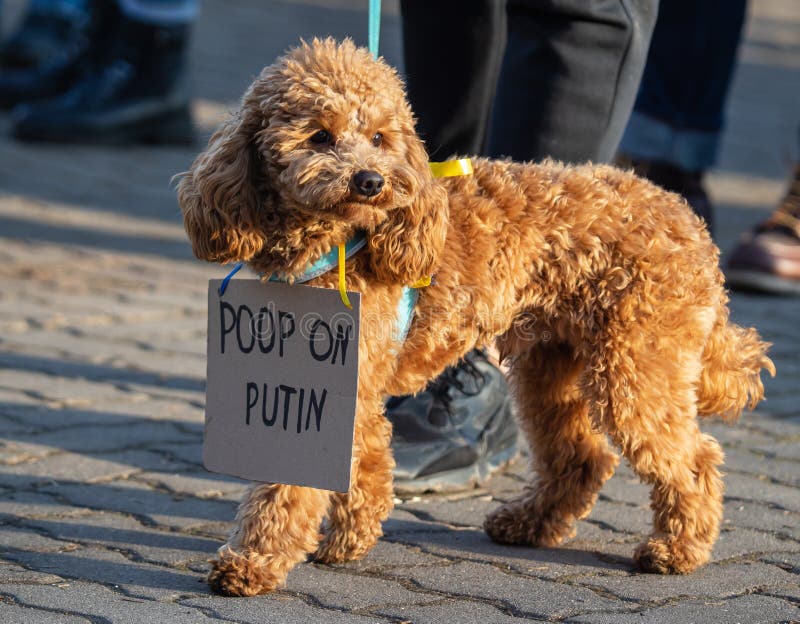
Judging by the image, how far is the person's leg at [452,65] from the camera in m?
3.66

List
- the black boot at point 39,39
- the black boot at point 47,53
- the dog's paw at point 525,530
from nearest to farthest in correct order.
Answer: the dog's paw at point 525,530, the black boot at point 47,53, the black boot at point 39,39

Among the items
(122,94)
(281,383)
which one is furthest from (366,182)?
(122,94)

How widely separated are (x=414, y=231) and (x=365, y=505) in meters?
0.76

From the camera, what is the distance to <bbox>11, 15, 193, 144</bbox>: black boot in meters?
8.41

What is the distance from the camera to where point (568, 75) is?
3.39 meters

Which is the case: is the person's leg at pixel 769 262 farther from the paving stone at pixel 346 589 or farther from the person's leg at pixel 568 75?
the paving stone at pixel 346 589

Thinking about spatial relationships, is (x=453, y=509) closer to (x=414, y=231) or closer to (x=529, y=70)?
(x=414, y=231)

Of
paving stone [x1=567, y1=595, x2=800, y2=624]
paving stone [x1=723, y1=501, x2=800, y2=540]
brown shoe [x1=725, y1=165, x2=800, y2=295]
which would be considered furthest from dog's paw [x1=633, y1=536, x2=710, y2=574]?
brown shoe [x1=725, y1=165, x2=800, y2=295]

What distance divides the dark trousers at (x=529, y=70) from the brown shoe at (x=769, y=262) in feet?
8.84

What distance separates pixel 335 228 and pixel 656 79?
11.3ft

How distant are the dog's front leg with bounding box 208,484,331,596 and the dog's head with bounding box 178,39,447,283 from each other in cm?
57

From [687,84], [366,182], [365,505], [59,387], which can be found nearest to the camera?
[366,182]

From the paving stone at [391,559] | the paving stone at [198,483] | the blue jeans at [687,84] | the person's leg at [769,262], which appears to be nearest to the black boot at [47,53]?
the blue jeans at [687,84]

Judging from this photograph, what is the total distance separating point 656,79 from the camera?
5773mm
